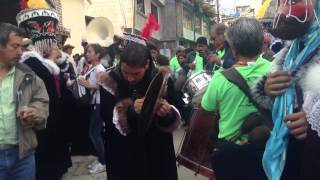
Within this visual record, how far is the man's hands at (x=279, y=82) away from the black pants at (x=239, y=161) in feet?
3.35

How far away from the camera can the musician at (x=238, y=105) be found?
3107mm

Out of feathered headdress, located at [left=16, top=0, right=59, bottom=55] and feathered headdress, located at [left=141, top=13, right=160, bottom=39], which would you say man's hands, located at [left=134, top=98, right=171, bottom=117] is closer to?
feathered headdress, located at [left=141, top=13, right=160, bottom=39]

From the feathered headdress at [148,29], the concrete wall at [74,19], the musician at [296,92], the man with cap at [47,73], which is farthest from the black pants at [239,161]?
the concrete wall at [74,19]

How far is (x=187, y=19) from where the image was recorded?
41250mm

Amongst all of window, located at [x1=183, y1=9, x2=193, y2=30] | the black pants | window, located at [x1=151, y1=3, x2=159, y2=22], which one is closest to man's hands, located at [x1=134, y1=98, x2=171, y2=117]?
the black pants

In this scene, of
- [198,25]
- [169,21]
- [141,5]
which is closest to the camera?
[141,5]

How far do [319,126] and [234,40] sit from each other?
1507 millimetres

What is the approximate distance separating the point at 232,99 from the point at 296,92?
Answer: 1.10 metres

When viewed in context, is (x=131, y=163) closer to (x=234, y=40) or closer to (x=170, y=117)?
(x=170, y=117)

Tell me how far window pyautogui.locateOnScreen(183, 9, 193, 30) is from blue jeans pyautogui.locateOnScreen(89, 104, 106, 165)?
32647 millimetres

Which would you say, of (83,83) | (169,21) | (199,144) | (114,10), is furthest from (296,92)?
(169,21)

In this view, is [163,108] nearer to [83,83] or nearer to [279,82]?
[279,82]

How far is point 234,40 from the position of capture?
3244 mm

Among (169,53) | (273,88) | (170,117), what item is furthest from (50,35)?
(169,53)
